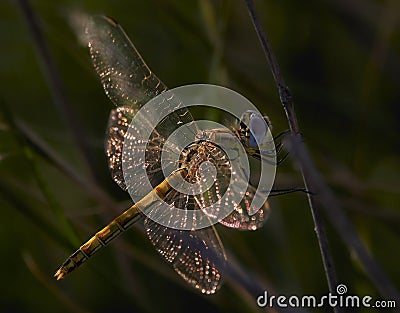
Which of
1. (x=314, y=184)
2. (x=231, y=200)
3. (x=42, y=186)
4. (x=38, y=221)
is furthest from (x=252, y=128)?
(x=38, y=221)

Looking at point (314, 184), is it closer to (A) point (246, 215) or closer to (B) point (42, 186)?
(A) point (246, 215)

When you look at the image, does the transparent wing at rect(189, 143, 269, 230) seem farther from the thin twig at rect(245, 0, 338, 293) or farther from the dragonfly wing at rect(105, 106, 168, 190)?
the thin twig at rect(245, 0, 338, 293)

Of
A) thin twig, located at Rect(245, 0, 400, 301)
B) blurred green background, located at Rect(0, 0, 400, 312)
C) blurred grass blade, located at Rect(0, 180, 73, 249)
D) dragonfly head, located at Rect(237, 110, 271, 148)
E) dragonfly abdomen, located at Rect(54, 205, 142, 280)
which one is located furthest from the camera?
blurred green background, located at Rect(0, 0, 400, 312)

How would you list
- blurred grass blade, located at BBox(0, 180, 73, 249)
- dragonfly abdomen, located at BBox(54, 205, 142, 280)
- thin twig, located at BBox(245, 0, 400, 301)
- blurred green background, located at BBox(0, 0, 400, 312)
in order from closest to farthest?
thin twig, located at BBox(245, 0, 400, 301) → dragonfly abdomen, located at BBox(54, 205, 142, 280) → blurred grass blade, located at BBox(0, 180, 73, 249) → blurred green background, located at BBox(0, 0, 400, 312)

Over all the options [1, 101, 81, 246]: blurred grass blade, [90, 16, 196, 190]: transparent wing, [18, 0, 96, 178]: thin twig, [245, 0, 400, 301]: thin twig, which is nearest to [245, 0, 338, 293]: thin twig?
[245, 0, 400, 301]: thin twig

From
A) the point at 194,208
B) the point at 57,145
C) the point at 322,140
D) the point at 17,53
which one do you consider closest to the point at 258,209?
the point at 194,208

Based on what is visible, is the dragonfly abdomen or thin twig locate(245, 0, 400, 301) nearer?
thin twig locate(245, 0, 400, 301)

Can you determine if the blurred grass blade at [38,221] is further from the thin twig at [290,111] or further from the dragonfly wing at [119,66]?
the thin twig at [290,111]

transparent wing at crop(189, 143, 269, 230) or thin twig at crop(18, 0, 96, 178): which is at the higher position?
thin twig at crop(18, 0, 96, 178)
